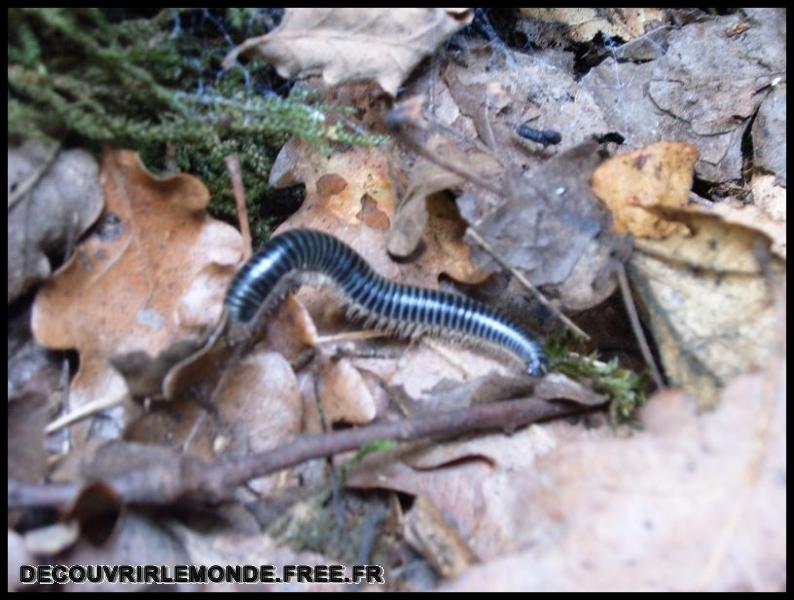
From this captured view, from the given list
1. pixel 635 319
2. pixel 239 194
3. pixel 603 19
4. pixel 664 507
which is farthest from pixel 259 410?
pixel 603 19

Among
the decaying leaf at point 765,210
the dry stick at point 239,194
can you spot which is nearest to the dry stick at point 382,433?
the dry stick at point 239,194

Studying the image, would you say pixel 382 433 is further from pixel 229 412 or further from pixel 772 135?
pixel 772 135

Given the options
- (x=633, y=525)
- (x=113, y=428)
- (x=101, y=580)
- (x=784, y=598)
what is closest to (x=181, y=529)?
(x=101, y=580)

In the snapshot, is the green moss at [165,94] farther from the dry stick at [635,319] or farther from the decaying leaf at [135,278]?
the dry stick at [635,319]

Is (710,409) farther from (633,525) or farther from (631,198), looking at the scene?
(631,198)

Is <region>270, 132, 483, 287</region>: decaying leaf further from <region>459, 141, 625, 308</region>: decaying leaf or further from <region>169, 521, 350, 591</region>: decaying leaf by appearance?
<region>169, 521, 350, 591</region>: decaying leaf

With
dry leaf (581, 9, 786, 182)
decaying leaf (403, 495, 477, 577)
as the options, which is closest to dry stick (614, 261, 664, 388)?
decaying leaf (403, 495, 477, 577)
